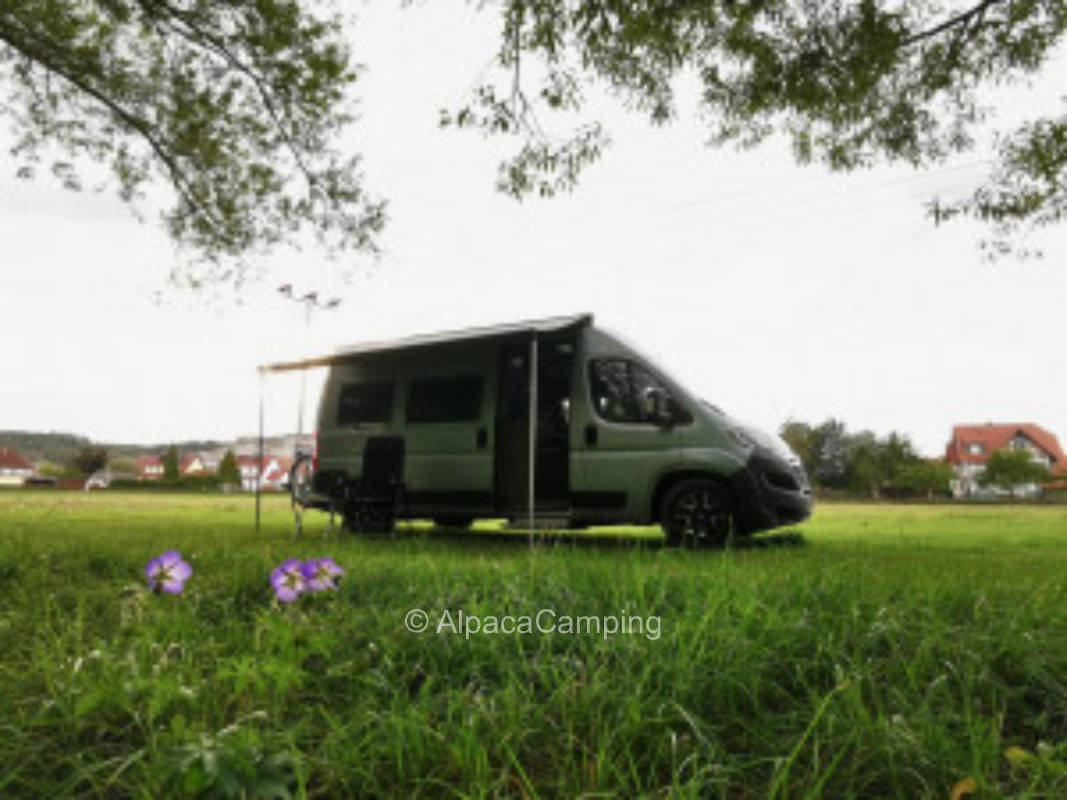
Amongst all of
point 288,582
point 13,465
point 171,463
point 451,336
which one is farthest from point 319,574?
point 13,465

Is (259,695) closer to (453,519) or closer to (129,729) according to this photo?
(129,729)

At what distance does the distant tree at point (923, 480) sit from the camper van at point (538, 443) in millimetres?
45962

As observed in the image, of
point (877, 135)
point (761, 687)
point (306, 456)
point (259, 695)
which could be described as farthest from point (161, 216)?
point (761, 687)

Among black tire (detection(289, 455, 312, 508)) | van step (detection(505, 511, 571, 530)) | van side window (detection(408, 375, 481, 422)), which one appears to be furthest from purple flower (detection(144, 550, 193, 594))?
black tire (detection(289, 455, 312, 508))

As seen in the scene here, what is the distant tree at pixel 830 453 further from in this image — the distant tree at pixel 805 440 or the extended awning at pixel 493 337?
the extended awning at pixel 493 337

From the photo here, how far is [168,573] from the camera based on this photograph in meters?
2.84

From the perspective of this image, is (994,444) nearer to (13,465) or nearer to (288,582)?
(288,582)

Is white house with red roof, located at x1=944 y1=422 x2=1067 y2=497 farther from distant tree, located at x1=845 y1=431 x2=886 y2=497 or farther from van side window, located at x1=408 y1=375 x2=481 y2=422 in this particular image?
van side window, located at x1=408 y1=375 x2=481 y2=422

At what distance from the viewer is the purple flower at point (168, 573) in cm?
279

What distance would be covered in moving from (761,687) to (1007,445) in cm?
7437

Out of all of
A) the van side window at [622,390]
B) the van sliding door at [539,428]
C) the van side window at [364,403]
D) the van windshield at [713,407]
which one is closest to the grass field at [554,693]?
the van windshield at [713,407]

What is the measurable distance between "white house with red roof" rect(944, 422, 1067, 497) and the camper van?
6467cm

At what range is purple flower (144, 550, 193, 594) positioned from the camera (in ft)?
9.15

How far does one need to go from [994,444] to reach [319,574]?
75.1 metres
